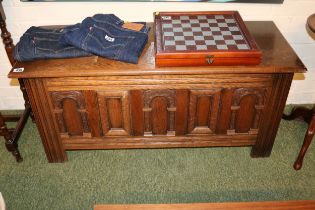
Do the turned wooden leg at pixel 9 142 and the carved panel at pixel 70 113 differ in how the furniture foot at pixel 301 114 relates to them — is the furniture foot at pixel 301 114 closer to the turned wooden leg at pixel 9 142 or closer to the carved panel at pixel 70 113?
the carved panel at pixel 70 113

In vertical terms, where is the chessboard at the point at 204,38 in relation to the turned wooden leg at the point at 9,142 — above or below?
above

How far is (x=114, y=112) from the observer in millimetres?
1830

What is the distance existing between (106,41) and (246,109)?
850 millimetres

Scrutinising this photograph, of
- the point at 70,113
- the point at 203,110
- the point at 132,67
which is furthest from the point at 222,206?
the point at 70,113

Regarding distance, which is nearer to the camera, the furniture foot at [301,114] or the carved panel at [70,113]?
the carved panel at [70,113]

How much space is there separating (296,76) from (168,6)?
3.58 ft

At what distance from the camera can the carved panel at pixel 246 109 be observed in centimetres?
177

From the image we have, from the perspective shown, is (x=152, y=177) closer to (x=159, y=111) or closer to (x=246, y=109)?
(x=159, y=111)

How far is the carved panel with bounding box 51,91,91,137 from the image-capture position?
1.75 meters

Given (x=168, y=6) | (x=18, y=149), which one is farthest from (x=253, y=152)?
(x=18, y=149)

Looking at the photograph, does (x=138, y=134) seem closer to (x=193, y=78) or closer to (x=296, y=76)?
(x=193, y=78)

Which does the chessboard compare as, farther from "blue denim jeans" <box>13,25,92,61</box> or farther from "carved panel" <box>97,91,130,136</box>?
"blue denim jeans" <box>13,25,92,61</box>

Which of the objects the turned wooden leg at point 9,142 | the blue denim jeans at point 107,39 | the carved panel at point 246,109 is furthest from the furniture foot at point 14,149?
the carved panel at point 246,109

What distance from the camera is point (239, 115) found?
1876 millimetres
